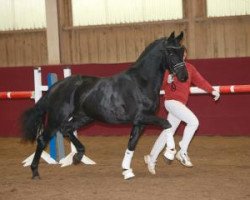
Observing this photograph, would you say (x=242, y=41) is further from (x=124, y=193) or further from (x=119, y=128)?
(x=124, y=193)

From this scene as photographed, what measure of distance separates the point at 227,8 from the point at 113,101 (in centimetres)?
776

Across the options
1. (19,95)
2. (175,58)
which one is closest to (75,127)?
(175,58)

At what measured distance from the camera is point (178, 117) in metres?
7.43

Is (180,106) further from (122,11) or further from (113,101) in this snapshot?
(122,11)

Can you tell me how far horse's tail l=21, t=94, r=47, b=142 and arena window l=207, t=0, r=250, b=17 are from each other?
7539 mm

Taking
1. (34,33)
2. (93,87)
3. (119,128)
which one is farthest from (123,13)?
(93,87)

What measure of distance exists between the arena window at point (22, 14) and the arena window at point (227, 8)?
4.95m

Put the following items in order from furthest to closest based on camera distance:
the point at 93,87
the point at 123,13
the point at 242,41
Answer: the point at 123,13
the point at 242,41
the point at 93,87

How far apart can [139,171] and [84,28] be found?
8.28 metres

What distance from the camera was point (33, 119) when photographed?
779 cm

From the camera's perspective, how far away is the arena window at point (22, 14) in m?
15.9

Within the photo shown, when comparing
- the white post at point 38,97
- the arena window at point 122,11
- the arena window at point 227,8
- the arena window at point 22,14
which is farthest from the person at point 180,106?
the arena window at point 22,14

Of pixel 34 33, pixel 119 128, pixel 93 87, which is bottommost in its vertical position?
pixel 119 128

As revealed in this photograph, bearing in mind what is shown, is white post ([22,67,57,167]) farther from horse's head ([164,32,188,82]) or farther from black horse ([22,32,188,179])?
horse's head ([164,32,188,82])
